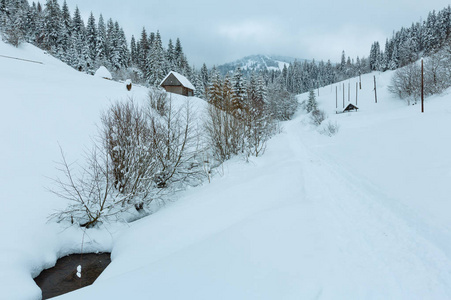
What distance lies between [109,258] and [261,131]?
12629 mm

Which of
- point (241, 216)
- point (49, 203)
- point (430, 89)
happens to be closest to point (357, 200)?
point (241, 216)

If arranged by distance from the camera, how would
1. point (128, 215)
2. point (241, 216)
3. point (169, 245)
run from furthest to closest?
1. point (128, 215)
2. point (241, 216)
3. point (169, 245)

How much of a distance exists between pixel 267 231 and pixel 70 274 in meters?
5.51

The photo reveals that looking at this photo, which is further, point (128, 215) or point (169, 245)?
point (128, 215)

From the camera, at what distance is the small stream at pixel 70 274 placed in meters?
5.26

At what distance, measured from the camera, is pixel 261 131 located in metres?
16.4

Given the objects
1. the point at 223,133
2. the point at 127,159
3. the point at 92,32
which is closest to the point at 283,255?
the point at 127,159

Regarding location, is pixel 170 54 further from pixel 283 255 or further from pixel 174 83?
pixel 283 255

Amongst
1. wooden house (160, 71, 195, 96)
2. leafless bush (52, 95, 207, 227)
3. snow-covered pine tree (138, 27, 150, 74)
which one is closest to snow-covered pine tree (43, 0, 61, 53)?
snow-covered pine tree (138, 27, 150, 74)

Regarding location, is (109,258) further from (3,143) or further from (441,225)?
(441,225)

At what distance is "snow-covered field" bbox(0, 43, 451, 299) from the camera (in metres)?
3.42

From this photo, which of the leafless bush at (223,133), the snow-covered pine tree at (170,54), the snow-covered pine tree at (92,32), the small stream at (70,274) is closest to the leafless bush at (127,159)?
the small stream at (70,274)

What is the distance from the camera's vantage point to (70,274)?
585cm

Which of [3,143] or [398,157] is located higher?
[3,143]
